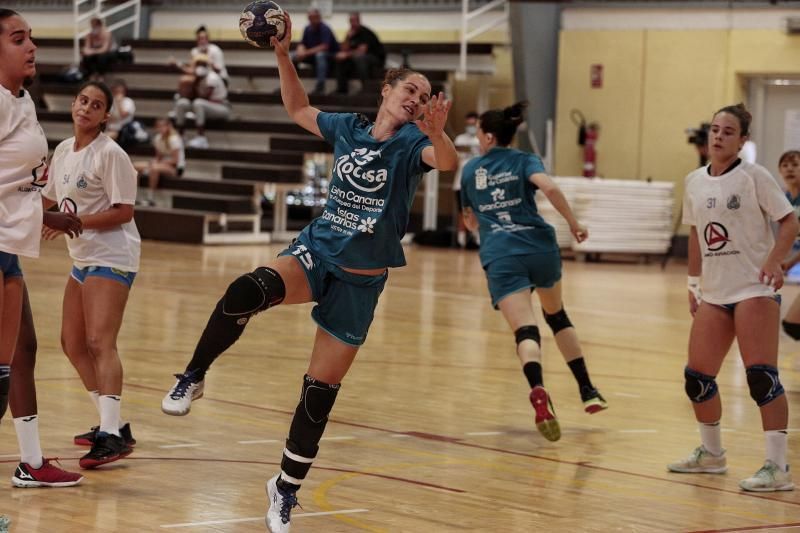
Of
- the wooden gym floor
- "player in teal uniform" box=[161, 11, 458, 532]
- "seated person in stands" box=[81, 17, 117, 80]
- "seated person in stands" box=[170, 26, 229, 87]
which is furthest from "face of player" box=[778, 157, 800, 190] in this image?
"seated person in stands" box=[81, 17, 117, 80]

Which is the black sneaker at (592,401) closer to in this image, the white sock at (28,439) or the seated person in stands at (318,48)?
the white sock at (28,439)

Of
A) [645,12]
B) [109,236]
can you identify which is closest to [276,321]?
[109,236]

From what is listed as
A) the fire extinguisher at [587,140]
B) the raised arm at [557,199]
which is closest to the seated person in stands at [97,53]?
the fire extinguisher at [587,140]

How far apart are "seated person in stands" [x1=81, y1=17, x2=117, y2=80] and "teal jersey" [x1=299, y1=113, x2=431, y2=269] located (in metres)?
21.0

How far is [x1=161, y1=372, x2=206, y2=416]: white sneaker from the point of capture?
5.07 m

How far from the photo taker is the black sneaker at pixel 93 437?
634 cm

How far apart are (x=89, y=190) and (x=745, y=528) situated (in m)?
3.27

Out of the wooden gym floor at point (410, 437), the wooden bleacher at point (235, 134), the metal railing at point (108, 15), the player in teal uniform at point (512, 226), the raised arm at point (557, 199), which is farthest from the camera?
the metal railing at point (108, 15)

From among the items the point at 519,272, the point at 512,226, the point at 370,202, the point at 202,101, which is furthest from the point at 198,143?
the point at 370,202

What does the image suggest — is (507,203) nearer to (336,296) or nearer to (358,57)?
(336,296)

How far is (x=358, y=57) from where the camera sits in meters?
23.1

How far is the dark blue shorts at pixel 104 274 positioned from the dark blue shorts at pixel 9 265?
1.05 meters

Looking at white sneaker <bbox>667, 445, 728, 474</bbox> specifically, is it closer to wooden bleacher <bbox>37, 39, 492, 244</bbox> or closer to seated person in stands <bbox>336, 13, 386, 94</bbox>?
wooden bleacher <bbox>37, 39, 492, 244</bbox>

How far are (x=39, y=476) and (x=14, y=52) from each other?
1.76m
